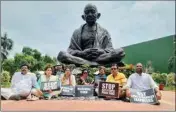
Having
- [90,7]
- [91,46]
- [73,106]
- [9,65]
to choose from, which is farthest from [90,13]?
[9,65]

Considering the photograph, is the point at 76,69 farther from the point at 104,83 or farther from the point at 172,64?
the point at 172,64

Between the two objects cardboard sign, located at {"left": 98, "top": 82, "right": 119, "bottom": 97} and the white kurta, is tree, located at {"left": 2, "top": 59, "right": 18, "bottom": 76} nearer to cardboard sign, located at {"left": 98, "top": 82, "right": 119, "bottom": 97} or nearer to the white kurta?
the white kurta

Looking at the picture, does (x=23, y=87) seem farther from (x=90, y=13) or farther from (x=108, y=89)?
(x=90, y=13)

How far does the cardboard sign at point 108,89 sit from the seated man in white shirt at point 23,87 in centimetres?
142

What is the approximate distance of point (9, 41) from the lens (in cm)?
4303

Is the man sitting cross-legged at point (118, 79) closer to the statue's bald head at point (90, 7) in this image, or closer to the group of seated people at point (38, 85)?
the group of seated people at point (38, 85)

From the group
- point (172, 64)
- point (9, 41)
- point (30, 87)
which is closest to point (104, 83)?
point (30, 87)

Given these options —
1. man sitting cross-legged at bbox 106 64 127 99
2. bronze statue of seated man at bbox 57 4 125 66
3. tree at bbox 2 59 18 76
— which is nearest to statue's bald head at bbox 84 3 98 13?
bronze statue of seated man at bbox 57 4 125 66

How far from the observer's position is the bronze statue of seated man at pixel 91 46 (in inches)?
456

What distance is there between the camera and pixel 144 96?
7.66m

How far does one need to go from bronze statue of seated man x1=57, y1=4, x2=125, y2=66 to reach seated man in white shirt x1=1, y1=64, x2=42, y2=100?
12.5ft

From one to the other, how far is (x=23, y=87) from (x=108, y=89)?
1.94 meters

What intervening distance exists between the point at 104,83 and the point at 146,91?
970 millimetres

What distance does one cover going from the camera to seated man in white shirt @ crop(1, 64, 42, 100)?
772 centimetres
